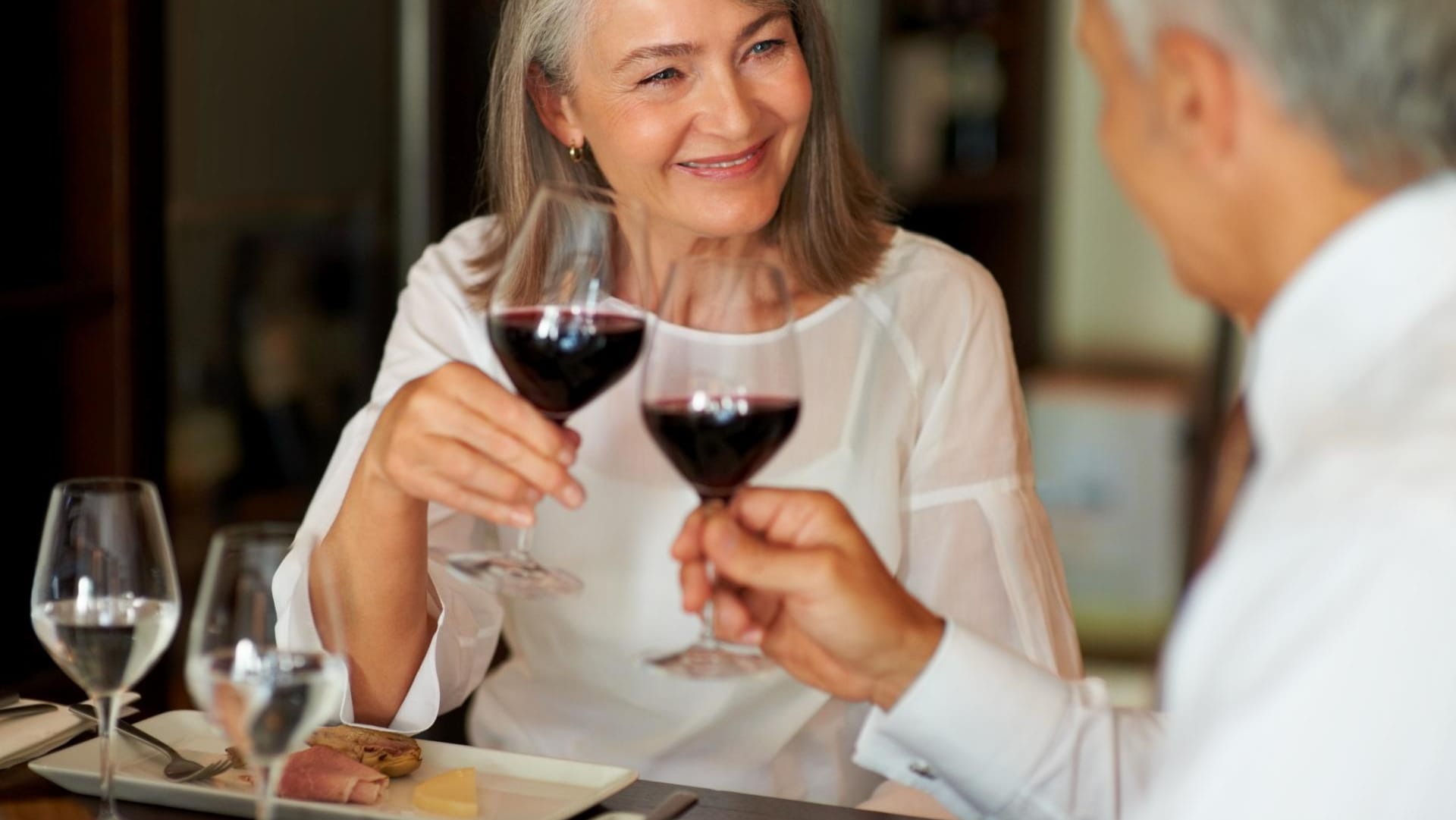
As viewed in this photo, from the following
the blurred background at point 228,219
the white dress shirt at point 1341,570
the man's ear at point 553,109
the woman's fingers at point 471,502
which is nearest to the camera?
the white dress shirt at point 1341,570

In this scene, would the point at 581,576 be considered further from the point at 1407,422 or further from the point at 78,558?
the point at 1407,422

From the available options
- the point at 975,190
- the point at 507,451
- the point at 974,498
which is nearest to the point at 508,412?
the point at 507,451

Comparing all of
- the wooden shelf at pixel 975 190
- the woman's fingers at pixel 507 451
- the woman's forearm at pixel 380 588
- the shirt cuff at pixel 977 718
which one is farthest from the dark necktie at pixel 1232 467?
the wooden shelf at pixel 975 190

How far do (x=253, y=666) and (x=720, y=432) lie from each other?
1.16ft

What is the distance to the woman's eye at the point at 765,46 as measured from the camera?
172 centimetres

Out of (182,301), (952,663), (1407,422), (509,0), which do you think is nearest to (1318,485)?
(1407,422)

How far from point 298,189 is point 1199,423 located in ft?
8.65

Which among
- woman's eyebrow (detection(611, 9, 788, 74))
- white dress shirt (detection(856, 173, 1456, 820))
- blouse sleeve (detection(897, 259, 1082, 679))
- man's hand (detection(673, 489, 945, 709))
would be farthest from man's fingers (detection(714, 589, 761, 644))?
woman's eyebrow (detection(611, 9, 788, 74))

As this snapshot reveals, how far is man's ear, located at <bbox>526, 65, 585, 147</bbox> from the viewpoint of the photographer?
184cm

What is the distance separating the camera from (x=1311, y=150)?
86cm

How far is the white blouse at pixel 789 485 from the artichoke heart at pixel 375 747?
389 millimetres

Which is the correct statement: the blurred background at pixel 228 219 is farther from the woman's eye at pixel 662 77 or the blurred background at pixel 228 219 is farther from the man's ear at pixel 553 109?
the woman's eye at pixel 662 77

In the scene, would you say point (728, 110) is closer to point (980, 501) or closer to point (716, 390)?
point (980, 501)

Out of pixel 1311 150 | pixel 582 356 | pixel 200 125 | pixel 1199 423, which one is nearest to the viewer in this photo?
pixel 1311 150
